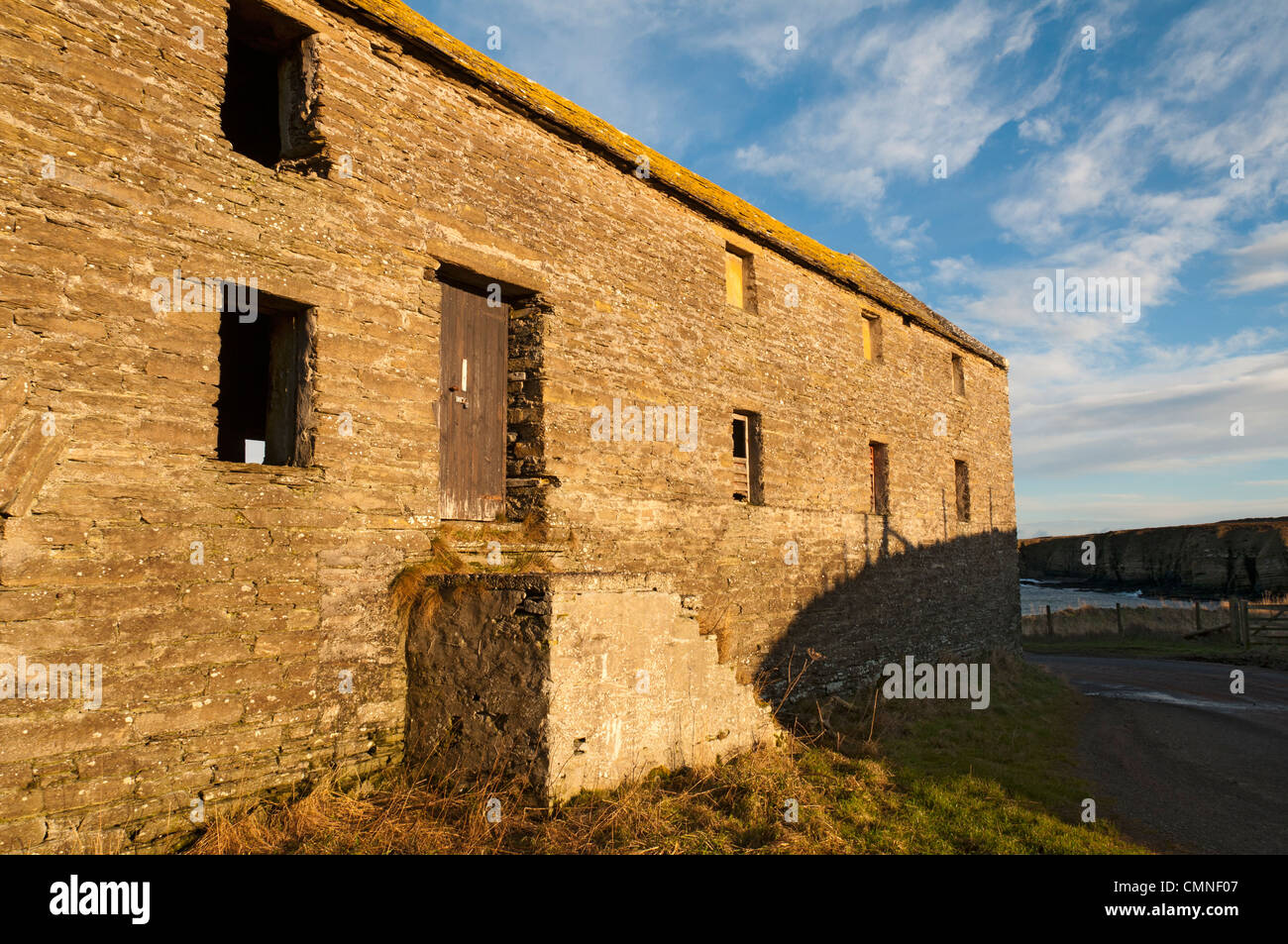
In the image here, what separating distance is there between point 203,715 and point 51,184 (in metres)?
3.62

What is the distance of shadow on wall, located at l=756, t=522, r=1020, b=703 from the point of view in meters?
10.7

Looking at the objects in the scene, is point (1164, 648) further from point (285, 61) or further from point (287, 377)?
point (285, 61)

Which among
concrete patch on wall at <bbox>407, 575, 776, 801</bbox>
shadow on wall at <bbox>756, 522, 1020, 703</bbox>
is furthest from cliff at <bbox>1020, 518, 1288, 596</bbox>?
concrete patch on wall at <bbox>407, 575, 776, 801</bbox>

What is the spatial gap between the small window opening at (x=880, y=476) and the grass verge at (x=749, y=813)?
564cm

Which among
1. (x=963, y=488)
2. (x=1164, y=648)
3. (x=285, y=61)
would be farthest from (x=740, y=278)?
(x=1164, y=648)

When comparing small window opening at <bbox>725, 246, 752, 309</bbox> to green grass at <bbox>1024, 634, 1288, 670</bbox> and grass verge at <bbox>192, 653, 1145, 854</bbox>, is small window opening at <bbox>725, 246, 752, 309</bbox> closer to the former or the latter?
grass verge at <bbox>192, 653, 1145, 854</bbox>

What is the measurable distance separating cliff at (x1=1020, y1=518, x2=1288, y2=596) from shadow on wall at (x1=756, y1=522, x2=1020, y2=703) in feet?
92.1

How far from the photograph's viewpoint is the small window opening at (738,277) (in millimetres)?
10773

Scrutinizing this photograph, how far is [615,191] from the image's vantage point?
888 centimetres

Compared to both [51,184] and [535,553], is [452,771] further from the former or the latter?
[51,184]

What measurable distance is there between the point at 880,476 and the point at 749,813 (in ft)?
29.1

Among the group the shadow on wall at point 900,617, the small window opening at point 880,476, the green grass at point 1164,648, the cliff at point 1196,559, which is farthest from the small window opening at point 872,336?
the cliff at point 1196,559

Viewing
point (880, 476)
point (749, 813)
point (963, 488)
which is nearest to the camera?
point (749, 813)

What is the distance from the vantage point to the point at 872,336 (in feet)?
45.1
